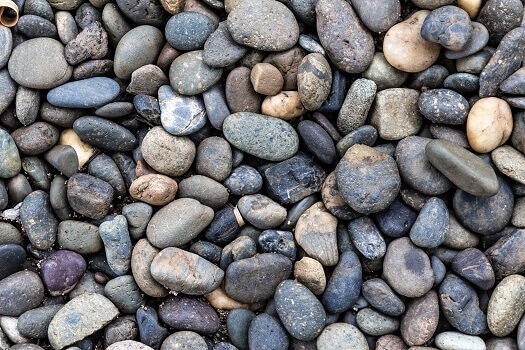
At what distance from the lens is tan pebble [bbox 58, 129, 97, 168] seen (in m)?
2.76

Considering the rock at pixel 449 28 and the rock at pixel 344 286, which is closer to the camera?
the rock at pixel 449 28

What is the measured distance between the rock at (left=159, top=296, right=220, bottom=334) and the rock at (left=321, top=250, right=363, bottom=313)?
0.50m

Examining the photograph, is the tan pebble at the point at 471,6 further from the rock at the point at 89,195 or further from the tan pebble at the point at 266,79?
the rock at the point at 89,195

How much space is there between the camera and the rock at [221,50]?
2.65m

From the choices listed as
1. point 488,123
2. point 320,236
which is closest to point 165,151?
point 320,236

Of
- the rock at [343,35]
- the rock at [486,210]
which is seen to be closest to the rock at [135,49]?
the rock at [343,35]

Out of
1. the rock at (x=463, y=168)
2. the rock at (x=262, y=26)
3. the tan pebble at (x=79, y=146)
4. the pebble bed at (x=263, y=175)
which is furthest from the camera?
the tan pebble at (x=79, y=146)

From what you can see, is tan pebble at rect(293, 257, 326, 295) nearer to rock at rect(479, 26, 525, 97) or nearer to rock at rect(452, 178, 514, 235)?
rock at rect(452, 178, 514, 235)

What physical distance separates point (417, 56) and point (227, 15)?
0.89 metres

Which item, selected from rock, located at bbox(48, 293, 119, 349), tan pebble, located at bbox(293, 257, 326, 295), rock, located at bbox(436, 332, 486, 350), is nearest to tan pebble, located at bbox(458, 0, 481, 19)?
Answer: tan pebble, located at bbox(293, 257, 326, 295)

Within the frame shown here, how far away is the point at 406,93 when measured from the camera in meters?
2.64

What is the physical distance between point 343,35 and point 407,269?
1.05 meters

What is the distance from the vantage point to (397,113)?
2650 millimetres

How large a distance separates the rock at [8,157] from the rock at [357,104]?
146cm
